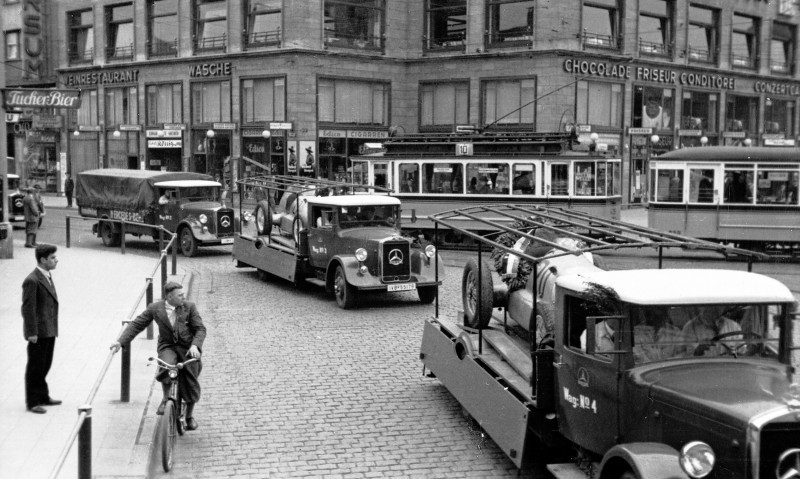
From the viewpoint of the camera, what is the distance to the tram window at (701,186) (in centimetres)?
2617

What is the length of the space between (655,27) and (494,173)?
21455mm

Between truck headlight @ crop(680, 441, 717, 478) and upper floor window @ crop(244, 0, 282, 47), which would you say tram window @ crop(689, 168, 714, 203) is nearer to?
truck headlight @ crop(680, 441, 717, 478)

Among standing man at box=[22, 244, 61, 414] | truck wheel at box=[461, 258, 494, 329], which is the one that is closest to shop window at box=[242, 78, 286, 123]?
truck wheel at box=[461, 258, 494, 329]

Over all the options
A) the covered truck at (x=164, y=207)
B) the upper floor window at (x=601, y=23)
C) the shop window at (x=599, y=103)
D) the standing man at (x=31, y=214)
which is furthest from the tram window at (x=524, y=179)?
the upper floor window at (x=601, y=23)

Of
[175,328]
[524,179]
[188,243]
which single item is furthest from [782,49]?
[175,328]

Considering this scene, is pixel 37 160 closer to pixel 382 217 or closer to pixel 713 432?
pixel 382 217

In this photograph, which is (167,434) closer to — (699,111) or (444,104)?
(444,104)

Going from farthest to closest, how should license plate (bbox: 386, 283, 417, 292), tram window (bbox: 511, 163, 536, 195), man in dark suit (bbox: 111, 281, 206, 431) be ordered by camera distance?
tram window (bbox: 511, 163, 536, 195), license plate (bbox: 386, 283, 417, 292), man in dark suit (bbox: 111, 281, 206, 431)

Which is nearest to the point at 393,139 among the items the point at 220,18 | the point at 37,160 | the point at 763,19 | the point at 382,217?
the point at 382,217

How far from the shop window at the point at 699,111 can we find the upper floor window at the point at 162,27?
1049 inches

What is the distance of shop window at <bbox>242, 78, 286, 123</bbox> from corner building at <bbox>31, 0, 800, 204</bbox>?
0.08 metres

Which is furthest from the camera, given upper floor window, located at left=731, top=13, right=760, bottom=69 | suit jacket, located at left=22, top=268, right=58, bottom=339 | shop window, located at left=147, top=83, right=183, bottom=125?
upper floor window, located at left=731, top=13, right=760, bottom=69

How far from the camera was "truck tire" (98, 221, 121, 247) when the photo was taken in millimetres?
28297

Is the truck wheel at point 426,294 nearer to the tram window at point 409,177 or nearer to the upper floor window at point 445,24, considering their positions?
the tram window at point 409,177
